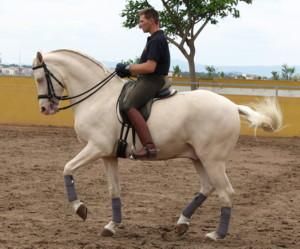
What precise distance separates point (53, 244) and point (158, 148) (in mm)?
1465

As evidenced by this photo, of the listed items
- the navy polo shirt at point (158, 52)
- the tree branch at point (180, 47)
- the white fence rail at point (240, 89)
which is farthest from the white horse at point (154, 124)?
the tree branch at point (180, 47)

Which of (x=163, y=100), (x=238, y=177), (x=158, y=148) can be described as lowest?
(x=238, y=177)

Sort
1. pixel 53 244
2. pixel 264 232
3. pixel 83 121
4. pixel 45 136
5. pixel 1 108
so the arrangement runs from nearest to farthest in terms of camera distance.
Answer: pixel 53 244, pixel 83 121, pixel 264 232, pixel 45 136, pixel 1 108

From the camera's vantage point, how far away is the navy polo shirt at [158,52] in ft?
22.4

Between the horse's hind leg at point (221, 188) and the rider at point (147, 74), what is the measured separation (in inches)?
24.8

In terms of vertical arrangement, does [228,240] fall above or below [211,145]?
below

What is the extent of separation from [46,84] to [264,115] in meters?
2.47

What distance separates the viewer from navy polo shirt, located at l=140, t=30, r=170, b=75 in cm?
682

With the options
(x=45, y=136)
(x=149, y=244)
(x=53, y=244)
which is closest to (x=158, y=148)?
Answer: (x=149, y=244)

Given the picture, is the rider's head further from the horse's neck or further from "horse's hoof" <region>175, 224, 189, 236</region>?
"horse's hoof" <region>175, 224, 189, 236</region>

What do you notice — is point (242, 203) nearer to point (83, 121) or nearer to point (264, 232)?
point (264, 232)

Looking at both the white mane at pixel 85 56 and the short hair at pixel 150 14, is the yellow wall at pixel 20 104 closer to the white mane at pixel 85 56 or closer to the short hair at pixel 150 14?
the white mane at pixel 85 56

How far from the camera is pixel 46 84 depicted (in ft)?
23.4

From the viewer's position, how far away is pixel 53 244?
651 centimetres
